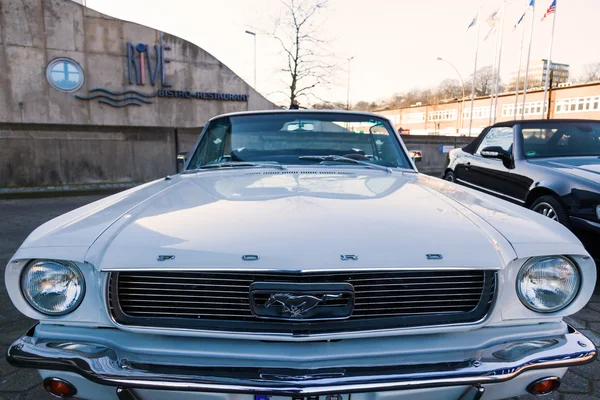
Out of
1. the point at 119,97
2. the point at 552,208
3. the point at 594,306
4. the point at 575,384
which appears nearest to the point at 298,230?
the point at 575,384

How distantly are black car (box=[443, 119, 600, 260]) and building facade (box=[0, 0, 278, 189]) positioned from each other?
22.8 feet

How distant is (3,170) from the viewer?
7867 mm

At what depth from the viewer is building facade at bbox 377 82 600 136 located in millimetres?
39719

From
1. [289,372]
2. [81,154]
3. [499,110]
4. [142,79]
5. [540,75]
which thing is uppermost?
[540,75]

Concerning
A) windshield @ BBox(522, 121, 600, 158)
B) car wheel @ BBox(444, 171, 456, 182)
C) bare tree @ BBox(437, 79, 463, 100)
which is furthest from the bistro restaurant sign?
bare tree @ BBox(437, 79, 463, 100)

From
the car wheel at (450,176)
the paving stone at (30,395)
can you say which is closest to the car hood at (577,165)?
the car wheel at (450,176)

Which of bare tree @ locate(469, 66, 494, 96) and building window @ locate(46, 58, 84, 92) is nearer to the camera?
building window @ locate(46, 58, 84, 92)

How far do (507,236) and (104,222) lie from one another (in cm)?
155

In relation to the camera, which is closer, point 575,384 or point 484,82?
point 575,384

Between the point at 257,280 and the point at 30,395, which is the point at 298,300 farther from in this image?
the point at 30,395

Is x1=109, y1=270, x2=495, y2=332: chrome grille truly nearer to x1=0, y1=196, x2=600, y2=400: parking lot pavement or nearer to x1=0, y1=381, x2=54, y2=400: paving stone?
x1=0, y1=196, x2=600, y2=400: parking lot pavement

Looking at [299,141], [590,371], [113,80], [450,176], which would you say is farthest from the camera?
[113,80]

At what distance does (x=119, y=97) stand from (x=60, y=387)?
1761cm

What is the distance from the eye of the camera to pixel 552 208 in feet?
12.6
